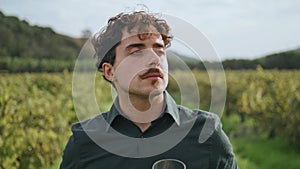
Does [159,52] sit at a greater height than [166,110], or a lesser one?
greater

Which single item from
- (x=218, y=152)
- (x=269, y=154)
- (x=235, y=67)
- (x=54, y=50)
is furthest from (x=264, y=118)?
(x=54, y=50)

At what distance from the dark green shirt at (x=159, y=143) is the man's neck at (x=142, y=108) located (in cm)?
2

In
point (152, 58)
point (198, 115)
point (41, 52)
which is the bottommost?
point (41, 52)

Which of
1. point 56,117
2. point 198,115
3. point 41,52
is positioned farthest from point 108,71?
point 41,52

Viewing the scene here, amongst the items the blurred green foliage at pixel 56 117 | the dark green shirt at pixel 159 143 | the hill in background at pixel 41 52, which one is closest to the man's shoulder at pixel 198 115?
the dark green shirt at pixel 159 143

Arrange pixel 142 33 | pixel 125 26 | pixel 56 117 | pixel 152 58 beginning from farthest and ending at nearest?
pixel 56 117
pixel 125 26
pixel 142 33
pixel 152 58

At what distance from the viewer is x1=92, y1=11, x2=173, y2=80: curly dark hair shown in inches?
83.7

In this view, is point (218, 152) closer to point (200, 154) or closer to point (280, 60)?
point (200, 154)

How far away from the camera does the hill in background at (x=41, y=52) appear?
3956cm

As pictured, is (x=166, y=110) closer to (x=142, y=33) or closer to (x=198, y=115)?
(x=198, y=115)

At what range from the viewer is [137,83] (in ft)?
6.43

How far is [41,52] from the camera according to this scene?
59500mm

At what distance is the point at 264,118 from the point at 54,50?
5483 centimetres

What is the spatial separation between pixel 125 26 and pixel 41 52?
2326 inches
